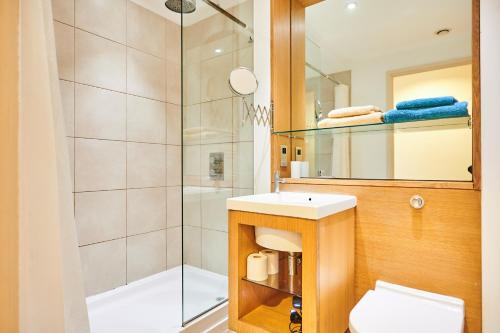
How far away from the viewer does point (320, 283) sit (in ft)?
3.53

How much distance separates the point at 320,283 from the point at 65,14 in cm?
223

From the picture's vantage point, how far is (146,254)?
233cm

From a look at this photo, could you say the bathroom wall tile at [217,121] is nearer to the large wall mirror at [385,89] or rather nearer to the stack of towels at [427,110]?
the large wall mirror at [385,89]

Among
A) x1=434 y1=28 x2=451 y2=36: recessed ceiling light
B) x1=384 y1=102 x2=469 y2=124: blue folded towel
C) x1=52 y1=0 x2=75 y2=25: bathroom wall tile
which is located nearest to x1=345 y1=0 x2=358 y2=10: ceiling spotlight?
x1=434 y1=28 x2=451 y2=36: recessed ceiling light

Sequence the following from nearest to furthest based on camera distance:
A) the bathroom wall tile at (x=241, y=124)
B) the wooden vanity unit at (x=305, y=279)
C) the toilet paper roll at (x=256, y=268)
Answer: the wooden vanity unit at (x=305, y=279) → the toilet paper roll at (x=256, y=268) → the bathroom wall tile at (x=241, y=124)

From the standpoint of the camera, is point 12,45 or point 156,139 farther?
point 156,139

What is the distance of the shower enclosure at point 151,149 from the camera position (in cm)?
160

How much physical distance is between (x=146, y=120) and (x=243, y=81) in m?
1.07

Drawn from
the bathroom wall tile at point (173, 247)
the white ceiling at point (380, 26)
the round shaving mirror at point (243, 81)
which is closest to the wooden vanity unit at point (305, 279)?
the round shaving mirror at point (243, 81)

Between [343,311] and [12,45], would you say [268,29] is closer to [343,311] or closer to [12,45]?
[12,45]

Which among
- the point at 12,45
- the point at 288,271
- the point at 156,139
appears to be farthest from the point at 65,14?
the point at 288,271

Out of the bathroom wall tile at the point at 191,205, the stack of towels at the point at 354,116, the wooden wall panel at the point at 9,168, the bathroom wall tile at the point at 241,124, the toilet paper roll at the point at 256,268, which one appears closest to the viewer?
the wooden wall panel at the point at 9,168

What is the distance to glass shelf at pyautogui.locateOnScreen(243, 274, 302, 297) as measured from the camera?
125 cm

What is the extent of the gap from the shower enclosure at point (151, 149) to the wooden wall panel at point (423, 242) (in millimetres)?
719
